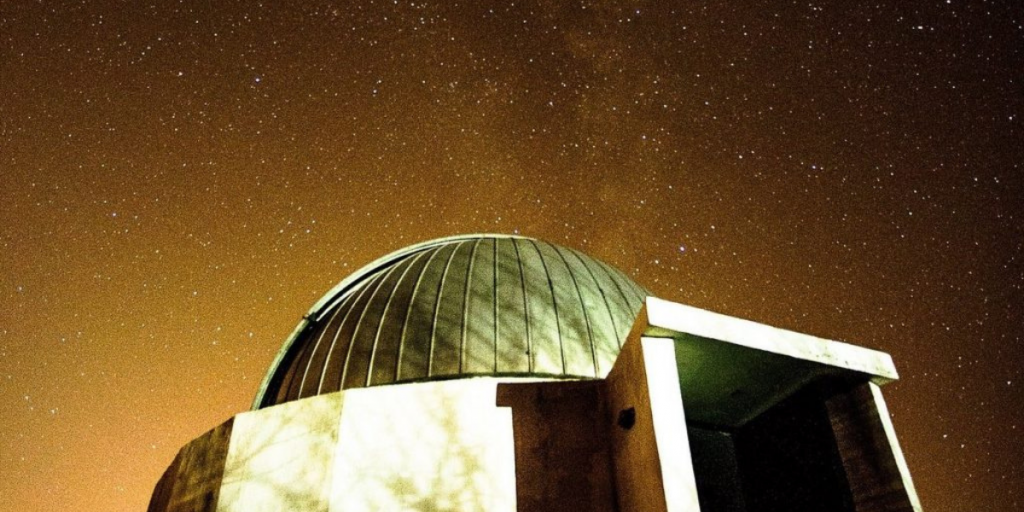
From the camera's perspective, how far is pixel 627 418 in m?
4.45

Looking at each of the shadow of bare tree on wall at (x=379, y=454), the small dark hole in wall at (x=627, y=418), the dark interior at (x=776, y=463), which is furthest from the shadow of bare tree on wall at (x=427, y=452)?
the dark interior at (x=776, y=463)

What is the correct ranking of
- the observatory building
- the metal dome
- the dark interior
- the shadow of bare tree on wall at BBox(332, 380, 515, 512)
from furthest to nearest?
the metal dome
the dark interior
the shadow of bare tree on wall at BBox(332, 380, 515, 512)
the observatory building

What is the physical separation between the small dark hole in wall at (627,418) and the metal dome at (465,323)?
201cm

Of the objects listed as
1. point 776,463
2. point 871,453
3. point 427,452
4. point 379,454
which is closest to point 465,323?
point 427,452

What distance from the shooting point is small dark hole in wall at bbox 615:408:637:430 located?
4.34 meters

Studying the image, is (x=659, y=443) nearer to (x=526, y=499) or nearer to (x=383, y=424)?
(x=526, y=499)

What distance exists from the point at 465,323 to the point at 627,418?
10.3 feet

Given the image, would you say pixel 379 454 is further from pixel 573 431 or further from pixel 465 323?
pixel 465 323

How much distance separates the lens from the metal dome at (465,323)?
266 inches

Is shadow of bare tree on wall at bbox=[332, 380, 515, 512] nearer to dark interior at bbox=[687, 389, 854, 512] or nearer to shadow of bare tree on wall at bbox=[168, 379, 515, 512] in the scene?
shadow of bare tree on wall at bbox=[168, 379, 515, 512]

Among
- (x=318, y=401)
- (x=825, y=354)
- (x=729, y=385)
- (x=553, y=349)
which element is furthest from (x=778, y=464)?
(x=318, y=401)

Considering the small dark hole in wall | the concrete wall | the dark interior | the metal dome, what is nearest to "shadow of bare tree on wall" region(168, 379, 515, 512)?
the small dark hole in wall

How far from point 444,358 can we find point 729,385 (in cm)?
331

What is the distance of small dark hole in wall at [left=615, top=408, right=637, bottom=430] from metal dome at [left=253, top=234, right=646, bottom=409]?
6.59ft
